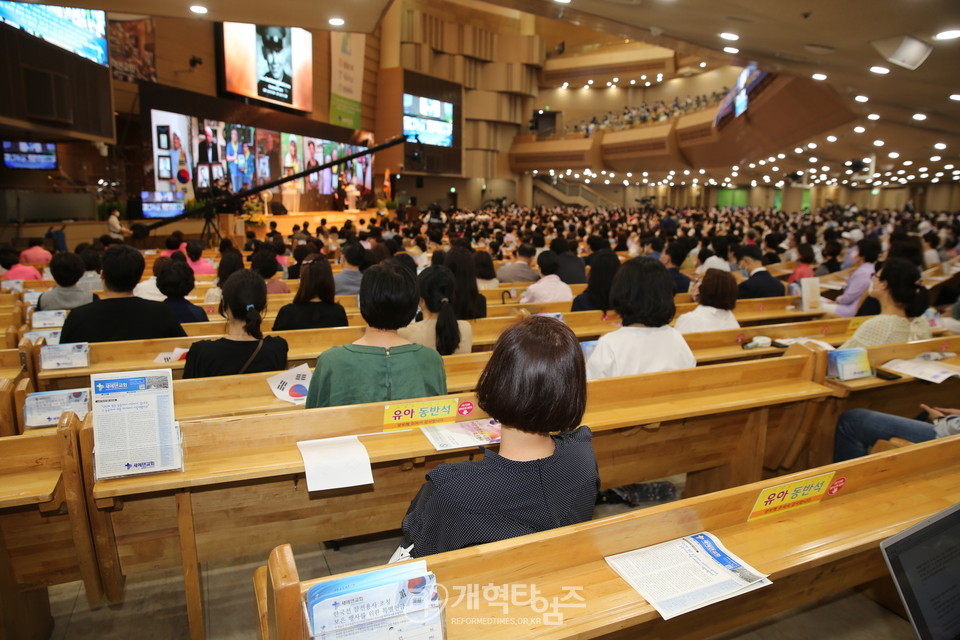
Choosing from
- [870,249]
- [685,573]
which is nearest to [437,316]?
[685,573]

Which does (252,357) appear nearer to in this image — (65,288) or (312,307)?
(312,307)

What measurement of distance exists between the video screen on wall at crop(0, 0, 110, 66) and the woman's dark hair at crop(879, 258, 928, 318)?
8.96 metres

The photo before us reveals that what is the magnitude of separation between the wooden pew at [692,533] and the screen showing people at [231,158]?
1299 cm

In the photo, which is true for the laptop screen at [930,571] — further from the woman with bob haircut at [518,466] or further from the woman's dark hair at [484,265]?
the woman's dark hair at [484,265]

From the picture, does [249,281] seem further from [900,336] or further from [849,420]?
[900,336]

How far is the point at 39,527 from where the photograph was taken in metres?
1.99

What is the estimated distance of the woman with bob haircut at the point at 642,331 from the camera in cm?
289

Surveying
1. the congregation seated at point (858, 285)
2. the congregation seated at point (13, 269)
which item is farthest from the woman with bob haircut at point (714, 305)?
the congregation seated at point (13, 269)

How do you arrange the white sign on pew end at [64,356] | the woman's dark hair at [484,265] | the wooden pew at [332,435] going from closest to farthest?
1. the wooden pew at [332,435]
2. the white sign on pew end at [64,356]
3. the woman's dark hair at [484,265]

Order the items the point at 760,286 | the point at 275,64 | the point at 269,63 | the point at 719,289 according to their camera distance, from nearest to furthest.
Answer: the point at 719,289
the point at 760,286
the point at 269,63
the point at 275,64

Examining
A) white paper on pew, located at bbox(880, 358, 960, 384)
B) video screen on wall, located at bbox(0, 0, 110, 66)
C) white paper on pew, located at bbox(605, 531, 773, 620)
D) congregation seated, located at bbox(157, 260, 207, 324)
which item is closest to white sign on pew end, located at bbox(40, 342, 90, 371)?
congregation seated, located at bbox(157, 260, 207, 324)

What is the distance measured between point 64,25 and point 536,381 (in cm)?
1099

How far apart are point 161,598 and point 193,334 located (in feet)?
6.33

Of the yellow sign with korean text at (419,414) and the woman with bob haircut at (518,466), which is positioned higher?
the woman with bob haircut at (518,466)
